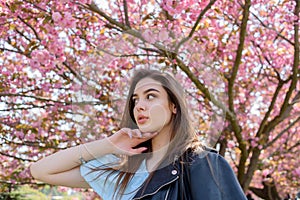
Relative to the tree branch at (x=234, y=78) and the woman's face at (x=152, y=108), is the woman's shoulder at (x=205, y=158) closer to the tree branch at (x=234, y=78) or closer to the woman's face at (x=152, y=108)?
the woman's face at (x=152, y=108)

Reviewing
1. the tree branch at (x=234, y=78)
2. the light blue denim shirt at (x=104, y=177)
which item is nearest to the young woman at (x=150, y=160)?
the light blue denim shirt at (x=104, y=177)

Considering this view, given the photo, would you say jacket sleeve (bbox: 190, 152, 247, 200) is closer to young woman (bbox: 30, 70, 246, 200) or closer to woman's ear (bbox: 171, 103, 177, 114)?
young woman (bbox: 30, 70, 246, 200)

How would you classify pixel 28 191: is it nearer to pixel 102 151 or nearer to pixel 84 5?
pixel 84 5

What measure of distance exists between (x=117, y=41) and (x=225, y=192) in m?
0.57

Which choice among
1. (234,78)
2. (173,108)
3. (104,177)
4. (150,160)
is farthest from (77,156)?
(234,78)

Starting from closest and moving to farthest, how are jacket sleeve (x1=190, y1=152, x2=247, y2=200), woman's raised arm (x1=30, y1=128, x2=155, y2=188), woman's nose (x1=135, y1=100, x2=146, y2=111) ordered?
jacket sleeve (x1=190, y1=152, x2=247, y2=200) → woman's nose (x1=135, y1=100, x2=146, y2=111) → woman's raised arm (x1=30, y1=128, x2=155, y2=188)

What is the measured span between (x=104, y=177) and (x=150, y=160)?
16cm

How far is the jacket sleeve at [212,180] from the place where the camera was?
136 centimetres

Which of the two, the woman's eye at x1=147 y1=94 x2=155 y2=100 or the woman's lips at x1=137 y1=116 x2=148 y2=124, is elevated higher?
the woman's eye at x1=147 y1=94 x2=155 y2=100

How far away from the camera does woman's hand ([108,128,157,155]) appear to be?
155cm

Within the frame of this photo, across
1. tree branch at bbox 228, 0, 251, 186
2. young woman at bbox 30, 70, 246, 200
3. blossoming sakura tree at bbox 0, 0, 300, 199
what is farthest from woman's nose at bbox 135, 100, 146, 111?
tree branch at bbox 228, 0, 251, 186

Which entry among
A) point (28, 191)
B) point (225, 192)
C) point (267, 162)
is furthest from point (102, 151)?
point (28, 191)

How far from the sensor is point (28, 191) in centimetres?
693

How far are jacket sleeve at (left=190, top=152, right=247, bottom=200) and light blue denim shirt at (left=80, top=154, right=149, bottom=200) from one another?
0.58 feet
